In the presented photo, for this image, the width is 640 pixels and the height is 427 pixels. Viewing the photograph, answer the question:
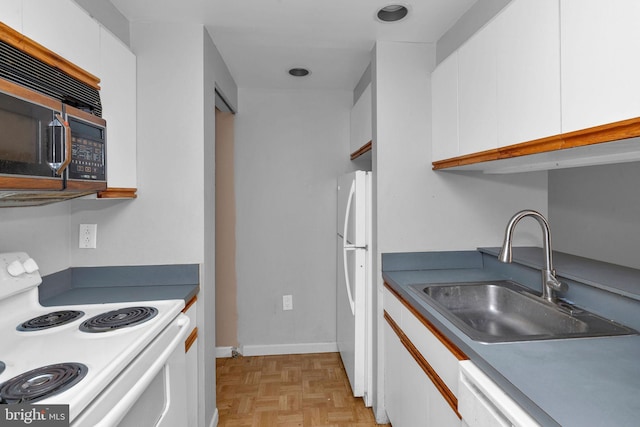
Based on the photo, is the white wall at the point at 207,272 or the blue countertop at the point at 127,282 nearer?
the blue countertop at the point at 127,282

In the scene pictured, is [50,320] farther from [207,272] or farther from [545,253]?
[545,253]

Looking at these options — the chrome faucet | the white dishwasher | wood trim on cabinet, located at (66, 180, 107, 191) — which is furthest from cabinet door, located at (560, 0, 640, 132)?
wood trim on cabinet, located at (66, 180, 107, 191)

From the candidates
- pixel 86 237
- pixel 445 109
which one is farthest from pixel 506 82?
pixel 86 237

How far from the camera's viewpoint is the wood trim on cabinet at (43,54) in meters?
0.97

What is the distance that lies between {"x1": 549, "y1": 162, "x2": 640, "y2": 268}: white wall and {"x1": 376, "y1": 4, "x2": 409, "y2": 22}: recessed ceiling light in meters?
1.29

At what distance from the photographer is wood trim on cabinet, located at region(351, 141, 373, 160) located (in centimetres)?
227

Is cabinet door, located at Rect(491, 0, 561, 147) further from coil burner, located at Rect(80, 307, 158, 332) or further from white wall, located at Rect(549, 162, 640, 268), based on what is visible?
coil burner, located at Rect(80, 307, 158, 332)

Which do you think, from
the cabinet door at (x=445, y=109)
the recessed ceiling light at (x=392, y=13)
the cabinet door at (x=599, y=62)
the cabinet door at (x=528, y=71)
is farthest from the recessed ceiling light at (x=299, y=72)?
the cabinet door at (x=599, y=62)

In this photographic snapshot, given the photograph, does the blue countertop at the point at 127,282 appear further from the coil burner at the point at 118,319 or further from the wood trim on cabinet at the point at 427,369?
the wood trim on cabinet at the point at 427,369

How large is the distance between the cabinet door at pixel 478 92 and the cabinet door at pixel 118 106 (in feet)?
5.34

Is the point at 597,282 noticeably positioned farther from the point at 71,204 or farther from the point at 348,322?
the point at 71,204

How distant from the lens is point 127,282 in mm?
1810

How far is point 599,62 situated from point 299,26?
1.45 meters

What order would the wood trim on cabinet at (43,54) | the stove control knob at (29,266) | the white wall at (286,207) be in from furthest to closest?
the white wall at (286,207), the stove control knob at (29,266), the wood trim on cabinet at (43,54)
